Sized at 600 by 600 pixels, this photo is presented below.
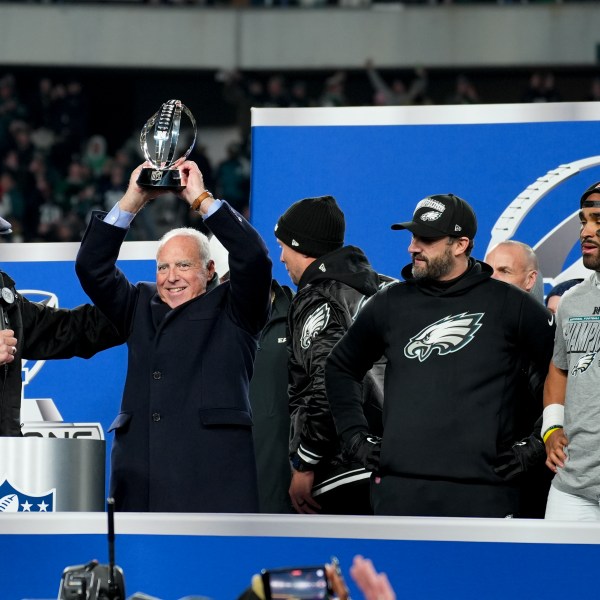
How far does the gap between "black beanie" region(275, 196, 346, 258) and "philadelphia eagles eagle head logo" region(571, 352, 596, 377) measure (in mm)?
1183

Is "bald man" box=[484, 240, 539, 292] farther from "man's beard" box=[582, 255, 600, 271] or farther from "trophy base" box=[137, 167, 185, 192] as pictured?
"trophy base" box=[137, 167, 185, 192]

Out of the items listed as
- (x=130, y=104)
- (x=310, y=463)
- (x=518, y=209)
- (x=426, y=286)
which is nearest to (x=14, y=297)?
(x=310, y=463)

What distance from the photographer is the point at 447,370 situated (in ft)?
12.3

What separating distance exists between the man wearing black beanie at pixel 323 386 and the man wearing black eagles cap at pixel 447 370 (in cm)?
31

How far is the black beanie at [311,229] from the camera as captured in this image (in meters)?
4.57

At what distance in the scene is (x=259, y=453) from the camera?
488 centimetres

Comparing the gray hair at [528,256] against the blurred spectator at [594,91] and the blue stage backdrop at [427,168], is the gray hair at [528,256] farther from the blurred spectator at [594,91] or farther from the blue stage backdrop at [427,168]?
the blurred spectator at [594,91]

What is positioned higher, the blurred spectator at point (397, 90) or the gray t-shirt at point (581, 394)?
the blurred spectator at point (397, 90)

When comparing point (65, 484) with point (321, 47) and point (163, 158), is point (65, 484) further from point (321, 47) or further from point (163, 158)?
point (321, 47)

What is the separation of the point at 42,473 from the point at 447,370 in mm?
1210

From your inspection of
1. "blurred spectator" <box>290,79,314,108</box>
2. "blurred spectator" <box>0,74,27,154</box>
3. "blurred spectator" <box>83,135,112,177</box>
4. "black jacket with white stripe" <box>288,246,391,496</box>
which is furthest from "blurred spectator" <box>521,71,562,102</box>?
"black jacket with white stripe" <box>288,246,391,496</box>

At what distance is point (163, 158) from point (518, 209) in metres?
2.25

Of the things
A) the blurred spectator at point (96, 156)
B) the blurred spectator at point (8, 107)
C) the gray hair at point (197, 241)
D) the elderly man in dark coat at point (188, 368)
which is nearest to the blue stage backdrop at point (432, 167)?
the gray hair at point (197, 241)

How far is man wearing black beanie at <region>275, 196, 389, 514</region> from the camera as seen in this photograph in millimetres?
4289
